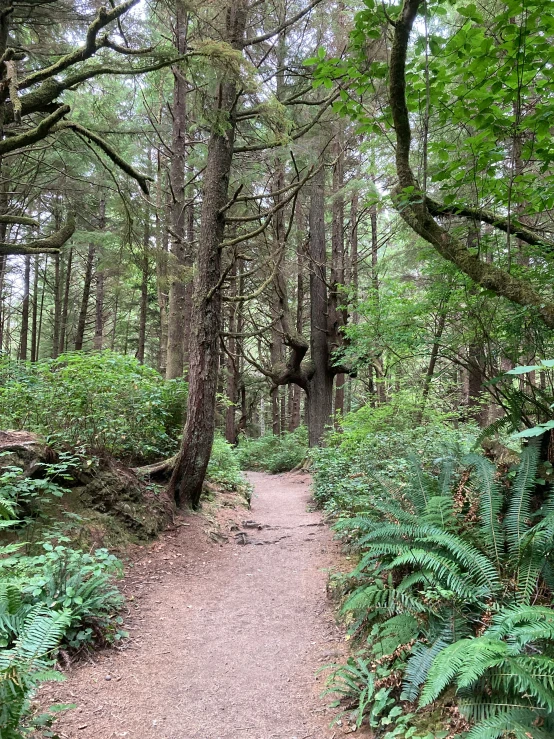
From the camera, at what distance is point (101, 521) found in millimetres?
5227

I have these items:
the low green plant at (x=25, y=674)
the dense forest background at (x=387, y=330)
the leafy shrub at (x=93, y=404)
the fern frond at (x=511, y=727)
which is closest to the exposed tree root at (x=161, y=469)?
the dense forest background at (x=387, y=330)

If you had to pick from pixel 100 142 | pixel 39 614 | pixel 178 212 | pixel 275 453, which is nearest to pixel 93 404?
pixel 100 142

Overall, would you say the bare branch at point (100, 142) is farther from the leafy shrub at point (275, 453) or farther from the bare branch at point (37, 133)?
the leafy shrub at point (275, 453)

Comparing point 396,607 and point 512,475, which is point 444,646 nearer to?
point 396,607

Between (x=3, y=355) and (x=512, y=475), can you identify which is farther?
(x=3, y=355)

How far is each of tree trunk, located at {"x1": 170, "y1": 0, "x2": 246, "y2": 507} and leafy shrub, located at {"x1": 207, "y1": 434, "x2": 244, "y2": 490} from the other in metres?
2.09

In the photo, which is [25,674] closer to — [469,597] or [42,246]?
[469,597]

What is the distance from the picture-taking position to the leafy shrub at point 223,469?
29.6 feet

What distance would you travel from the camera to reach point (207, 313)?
664 cm

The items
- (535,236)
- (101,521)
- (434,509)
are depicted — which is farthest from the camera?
(101,521)

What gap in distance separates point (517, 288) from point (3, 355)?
816 centimetres

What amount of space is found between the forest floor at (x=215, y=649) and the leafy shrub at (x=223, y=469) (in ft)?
7.72

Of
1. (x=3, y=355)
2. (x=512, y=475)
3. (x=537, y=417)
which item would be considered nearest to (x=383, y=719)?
(x=512, y=475)

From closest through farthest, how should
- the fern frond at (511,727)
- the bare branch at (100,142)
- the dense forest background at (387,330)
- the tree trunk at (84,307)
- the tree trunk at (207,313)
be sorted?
1. the fern frond at (511,727)
2. the dense forest background at (387,330)
3. the bare branch at (100,142)
4. the tree trunk at (207,313)
5. the tree trunk at (84,307)
